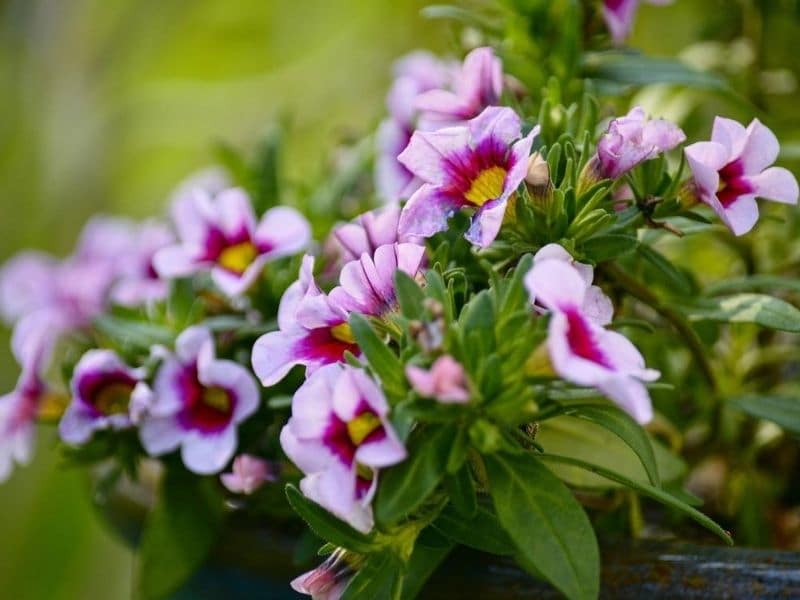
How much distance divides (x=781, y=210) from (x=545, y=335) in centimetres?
44

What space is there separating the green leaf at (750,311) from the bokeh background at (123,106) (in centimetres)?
109

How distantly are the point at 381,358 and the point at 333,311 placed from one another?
1.9 inches

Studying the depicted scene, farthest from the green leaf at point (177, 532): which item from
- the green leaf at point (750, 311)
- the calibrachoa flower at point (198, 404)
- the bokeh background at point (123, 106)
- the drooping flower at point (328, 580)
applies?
the bokeh background at point (123, 106)

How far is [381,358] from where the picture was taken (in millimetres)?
441

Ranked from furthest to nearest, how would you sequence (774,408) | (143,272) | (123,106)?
1. (123,106)
2. (143,272)
3. (774,408)

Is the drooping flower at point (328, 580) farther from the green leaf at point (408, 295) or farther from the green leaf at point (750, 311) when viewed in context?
the green leaf at point (750, 311)

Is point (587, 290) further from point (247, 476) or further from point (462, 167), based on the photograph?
point (247, 476)

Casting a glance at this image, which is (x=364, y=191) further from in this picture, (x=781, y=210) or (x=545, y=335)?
(x=545, y=335)

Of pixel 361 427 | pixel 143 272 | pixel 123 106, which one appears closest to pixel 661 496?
pixel 361 427

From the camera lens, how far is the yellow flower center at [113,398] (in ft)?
2.14

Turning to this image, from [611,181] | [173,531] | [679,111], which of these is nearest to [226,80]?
[679,111]

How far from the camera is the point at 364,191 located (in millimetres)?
864

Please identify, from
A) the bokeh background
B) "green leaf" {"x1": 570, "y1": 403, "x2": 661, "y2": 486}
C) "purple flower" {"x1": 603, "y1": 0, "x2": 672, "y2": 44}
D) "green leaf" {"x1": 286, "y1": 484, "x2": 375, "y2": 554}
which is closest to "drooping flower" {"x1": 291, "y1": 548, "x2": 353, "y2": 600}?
"green leaf" {"x1": 286, "y1": 484, "x2": 375, "y2": 554}

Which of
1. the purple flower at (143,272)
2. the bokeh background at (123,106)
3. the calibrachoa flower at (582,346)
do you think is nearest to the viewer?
the calibrachoa flower at (582,346)
